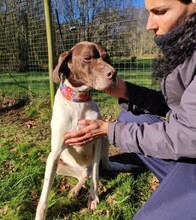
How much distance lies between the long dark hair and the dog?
2.80 feet

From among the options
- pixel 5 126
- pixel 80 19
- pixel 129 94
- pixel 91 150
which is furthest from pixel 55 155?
pixel 80 19

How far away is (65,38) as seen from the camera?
6840 millimetres

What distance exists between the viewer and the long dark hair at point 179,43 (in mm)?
1916

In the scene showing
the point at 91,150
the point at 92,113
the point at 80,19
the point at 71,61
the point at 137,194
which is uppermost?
the point at 80,19

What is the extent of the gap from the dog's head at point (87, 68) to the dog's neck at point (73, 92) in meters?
0.04

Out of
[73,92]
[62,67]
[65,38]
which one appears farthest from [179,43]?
[65,38]

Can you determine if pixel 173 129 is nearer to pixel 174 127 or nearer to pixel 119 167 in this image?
pixel 174 127

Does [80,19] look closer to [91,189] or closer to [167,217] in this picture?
[91,189]

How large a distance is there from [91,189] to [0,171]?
119cm

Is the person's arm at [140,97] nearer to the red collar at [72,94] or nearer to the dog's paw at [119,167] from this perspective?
the red collar at [72,94]

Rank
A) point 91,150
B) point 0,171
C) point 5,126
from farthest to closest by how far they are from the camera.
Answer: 1. point 5,126
2. point 0,171
3. point 91,150

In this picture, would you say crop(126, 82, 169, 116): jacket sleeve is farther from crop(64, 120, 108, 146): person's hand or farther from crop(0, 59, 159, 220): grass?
crop(0, 59, 159, 220): grass

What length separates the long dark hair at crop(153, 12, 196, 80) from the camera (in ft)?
6.28

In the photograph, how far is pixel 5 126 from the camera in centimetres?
560
